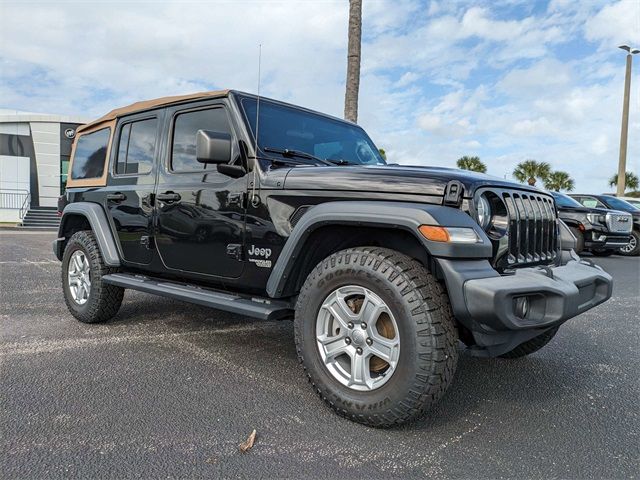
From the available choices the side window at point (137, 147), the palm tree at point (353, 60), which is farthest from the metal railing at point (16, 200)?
the side window at point (137, 147)

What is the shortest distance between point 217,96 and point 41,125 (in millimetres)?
27997

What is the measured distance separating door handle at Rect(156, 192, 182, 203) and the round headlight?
2081 millimetres

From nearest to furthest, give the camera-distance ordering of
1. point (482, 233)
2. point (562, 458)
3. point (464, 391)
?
point (562, 458)
point (482, 233)
point (464, 391)

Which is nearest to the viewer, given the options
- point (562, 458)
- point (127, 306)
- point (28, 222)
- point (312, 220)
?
point (562, 458)

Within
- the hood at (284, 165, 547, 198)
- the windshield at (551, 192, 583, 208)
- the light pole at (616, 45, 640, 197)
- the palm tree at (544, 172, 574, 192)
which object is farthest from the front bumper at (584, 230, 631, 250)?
the palm tree at (544, 172, 574, 192)

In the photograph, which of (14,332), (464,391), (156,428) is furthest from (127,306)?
(464,391)

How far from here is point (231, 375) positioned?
10.5 ft

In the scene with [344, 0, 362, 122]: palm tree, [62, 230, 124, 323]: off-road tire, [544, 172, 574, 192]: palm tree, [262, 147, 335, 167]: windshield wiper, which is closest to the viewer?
[262, 147, 335, 167]: windshield wiper

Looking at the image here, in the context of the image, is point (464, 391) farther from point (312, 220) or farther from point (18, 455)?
point (18, 455)

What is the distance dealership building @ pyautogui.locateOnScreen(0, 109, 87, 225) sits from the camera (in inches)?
1032

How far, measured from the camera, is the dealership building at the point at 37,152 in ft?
86.0

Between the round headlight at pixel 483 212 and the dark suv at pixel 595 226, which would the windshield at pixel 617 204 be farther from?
the round headlight at pixel 483 212

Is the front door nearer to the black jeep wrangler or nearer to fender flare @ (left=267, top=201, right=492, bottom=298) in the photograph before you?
the black jeep wrangler

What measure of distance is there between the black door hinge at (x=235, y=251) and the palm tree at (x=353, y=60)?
7.51m
